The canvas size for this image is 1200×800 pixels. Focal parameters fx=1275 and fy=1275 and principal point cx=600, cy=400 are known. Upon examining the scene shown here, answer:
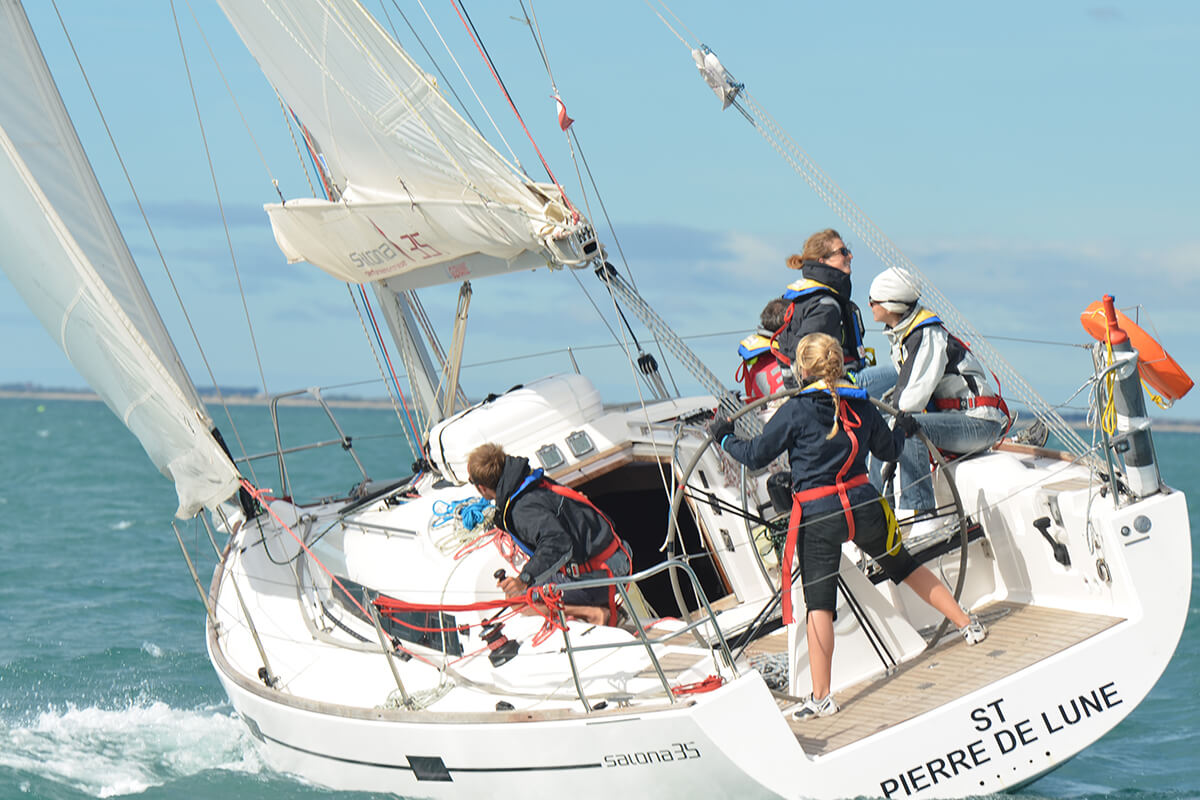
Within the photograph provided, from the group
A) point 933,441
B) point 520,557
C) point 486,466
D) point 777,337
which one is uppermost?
point 777,337

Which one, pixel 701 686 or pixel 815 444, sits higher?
pixel 815 444

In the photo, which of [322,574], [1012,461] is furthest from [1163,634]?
[322,574]

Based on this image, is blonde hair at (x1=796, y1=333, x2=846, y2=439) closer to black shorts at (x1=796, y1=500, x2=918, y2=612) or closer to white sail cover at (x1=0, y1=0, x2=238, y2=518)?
black shorts at (x1=796, y1=500, x2=918, y2=612)

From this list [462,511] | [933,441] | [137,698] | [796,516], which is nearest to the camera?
[796,516]

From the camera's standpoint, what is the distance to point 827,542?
14.4 ft

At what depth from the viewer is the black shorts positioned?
A: 438 centimetres

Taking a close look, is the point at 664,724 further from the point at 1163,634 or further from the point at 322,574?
the point at 322,574

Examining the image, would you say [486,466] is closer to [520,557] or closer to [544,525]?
[544,525]

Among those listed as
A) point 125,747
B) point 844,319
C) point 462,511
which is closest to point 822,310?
point 844,319

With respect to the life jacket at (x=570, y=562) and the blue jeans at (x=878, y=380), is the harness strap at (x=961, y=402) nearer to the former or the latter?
the blue jeans at (x=878, y=380)

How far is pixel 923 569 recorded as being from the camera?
185 inches

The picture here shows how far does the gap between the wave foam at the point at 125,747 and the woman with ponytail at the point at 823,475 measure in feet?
10.2

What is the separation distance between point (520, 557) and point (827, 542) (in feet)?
5.67

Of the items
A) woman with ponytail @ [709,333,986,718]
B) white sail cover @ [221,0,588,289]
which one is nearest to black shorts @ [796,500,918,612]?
woman with ponytail @ [709,333,986,718]
